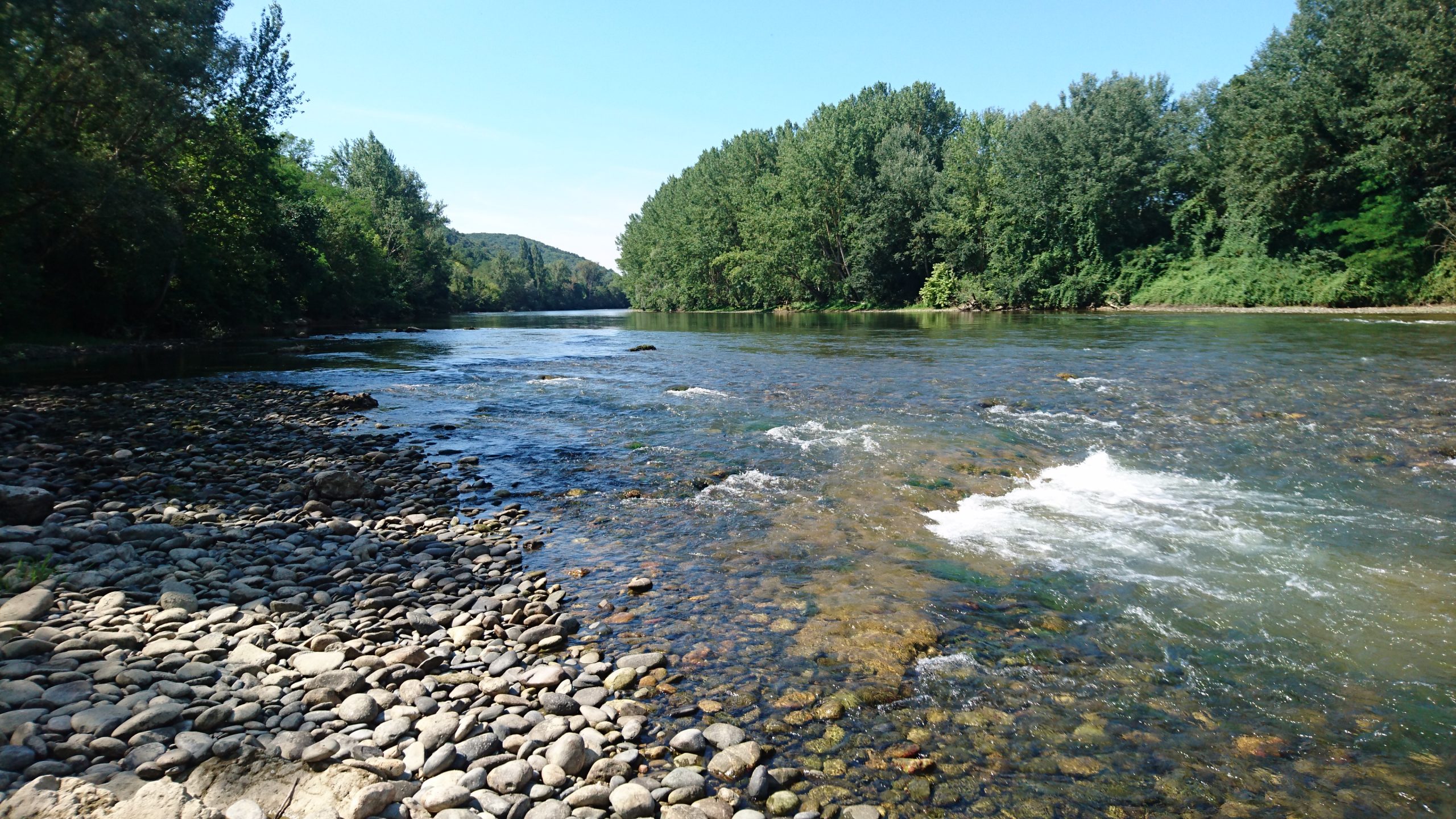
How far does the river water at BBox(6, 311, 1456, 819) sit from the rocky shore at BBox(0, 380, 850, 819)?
0.55 metres

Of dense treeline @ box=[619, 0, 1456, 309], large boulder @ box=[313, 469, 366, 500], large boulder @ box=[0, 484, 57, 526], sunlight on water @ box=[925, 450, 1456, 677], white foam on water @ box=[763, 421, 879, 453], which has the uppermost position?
dense treeline @ box=[619, 0, 1456, 309]

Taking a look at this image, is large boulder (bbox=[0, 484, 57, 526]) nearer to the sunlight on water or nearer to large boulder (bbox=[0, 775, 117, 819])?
large boulder (bbox=[0, 775, 117, 819])

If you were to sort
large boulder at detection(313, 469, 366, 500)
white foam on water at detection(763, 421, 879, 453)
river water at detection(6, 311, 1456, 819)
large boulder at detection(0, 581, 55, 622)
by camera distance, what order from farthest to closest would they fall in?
white foam on water at detection(763, 421, 879, 453) → large boulder at detection(313, 469, 366, 500) → large boulder at detection(0, 581, 55, 622) → river water at detection(6, 311, 1456, 819)

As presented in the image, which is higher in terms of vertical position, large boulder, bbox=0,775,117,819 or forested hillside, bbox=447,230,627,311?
forested hillside, bbox=447,230,627,311

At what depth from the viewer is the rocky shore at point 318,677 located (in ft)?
11.6

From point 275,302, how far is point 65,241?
19.8 metres

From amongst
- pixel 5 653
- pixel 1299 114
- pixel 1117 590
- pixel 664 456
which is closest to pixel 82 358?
pixel 664 456

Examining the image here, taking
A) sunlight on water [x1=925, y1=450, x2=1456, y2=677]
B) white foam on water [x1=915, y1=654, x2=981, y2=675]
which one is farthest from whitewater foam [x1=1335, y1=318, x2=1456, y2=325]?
Answer: white foam on water [x1=915, y1=654, x2=981, y2=675]

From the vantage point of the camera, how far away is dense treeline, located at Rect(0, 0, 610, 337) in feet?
70.3

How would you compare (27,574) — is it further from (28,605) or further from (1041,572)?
(1041,572)

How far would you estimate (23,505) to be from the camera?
7328 mm

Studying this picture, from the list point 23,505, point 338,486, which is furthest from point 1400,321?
point 23,505

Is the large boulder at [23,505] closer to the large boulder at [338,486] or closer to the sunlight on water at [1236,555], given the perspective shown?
the large boulder at [338,486]

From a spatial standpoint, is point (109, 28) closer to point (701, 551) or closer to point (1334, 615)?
point (701, 551)
